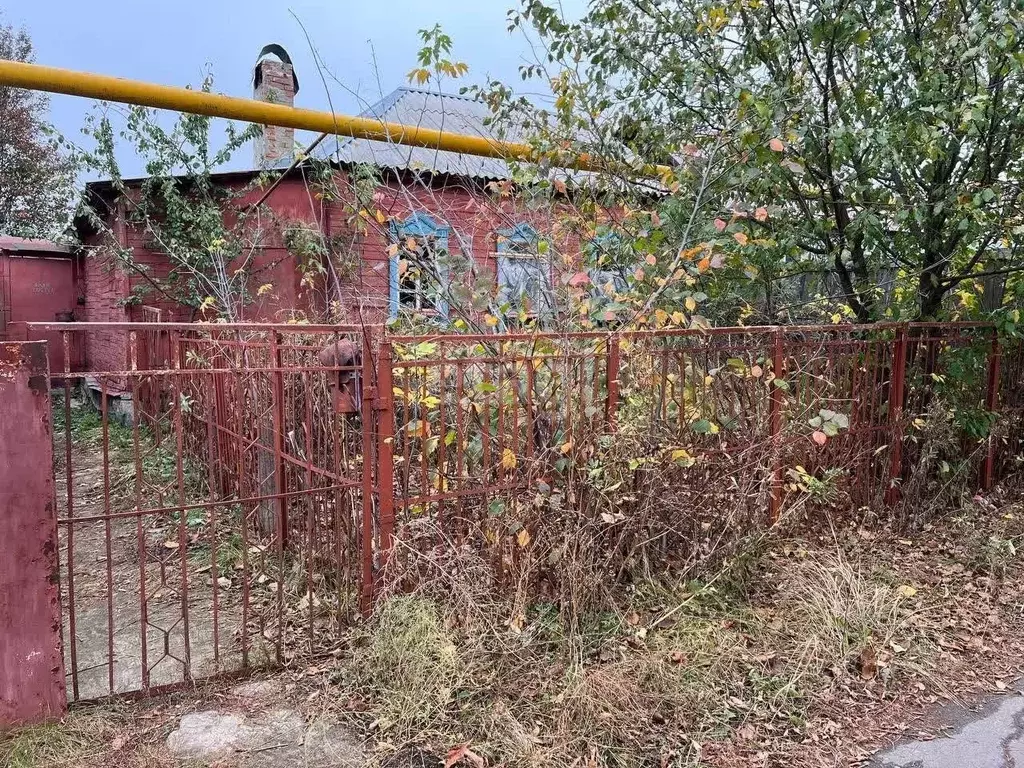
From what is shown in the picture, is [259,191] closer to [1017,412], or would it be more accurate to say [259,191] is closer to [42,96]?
[1017,412]

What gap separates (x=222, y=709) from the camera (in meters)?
3.19

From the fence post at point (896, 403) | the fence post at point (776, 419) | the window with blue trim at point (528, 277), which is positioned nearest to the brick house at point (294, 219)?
the window with blue trim at point (528, 277)

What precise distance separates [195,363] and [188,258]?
3.98 m

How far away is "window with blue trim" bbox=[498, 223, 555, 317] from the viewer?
4195mm

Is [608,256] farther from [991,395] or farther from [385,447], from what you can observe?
[991,395]

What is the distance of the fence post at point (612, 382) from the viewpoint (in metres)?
4.01

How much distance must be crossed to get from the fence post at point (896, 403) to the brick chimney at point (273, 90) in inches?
353

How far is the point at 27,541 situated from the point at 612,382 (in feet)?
9.48

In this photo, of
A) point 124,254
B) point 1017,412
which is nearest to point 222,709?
point 1017,412

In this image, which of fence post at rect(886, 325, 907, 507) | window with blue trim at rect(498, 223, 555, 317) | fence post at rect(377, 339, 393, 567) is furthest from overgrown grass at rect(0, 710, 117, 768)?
fence post at rect(886, 325, 907, 507)

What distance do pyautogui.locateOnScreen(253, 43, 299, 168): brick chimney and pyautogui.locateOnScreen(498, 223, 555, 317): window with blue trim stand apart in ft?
24.1

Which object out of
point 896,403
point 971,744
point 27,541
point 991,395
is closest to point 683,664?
point 971,744

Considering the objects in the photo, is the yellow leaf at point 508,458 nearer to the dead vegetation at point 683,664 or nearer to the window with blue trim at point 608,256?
the dead vegetation at point 683,664

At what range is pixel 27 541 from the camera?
111 inches
